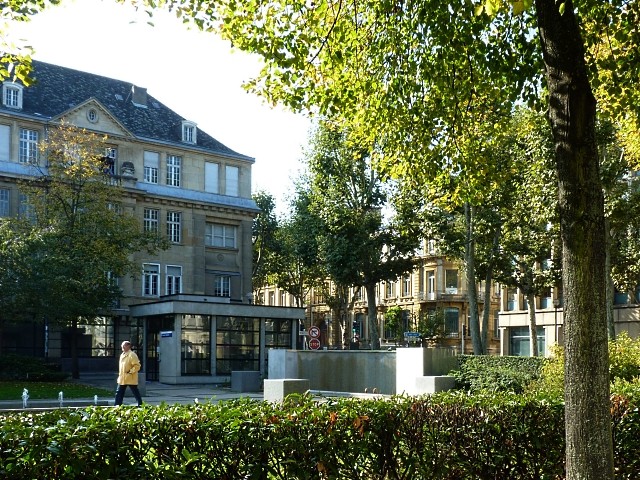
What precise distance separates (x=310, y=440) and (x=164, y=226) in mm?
51618

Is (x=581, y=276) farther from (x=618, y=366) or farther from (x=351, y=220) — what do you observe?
(x=351, y=220)

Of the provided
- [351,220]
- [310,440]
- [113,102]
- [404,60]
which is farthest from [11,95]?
[310,440]

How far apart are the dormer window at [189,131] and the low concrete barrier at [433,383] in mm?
40010

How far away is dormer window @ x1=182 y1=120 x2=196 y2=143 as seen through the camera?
60781mm

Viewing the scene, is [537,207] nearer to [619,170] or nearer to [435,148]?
[619,170]

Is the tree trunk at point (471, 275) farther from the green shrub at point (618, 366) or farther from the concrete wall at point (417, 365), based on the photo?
the green shrub at point (618, 366)

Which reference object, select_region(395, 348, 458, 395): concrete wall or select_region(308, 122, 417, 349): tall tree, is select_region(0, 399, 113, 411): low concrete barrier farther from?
select_region(308, 122, 417, 349): tall tree

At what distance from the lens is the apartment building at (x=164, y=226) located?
145 ft

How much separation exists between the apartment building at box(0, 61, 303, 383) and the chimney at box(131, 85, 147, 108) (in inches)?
4.2

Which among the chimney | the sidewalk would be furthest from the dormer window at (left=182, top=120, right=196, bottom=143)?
the sidewalk

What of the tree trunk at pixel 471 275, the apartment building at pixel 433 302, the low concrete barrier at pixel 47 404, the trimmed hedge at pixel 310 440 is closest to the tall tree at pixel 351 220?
the tree trunk at pixel 471 275

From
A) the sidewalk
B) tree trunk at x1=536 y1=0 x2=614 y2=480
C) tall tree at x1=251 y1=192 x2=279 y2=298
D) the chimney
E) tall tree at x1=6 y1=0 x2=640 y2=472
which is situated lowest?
the sidewalk

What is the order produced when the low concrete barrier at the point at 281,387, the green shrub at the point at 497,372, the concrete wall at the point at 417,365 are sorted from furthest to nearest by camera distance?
the concrete wall at the point at 417,365, the green shrub at the point at 497,372, the low concrete barrier at the point at 281,387

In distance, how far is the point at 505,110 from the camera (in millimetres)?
12867
